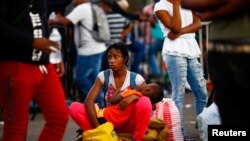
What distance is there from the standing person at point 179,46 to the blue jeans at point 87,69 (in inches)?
104

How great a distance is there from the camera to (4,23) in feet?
14.0

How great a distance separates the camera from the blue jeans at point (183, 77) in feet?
21.3

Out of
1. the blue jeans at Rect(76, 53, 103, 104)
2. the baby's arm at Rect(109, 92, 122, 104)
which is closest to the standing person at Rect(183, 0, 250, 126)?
the baby's arm at Rect(109, 92, 122, 104)

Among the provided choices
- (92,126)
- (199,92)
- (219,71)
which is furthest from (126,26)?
(219,71)

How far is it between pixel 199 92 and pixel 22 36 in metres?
2.98

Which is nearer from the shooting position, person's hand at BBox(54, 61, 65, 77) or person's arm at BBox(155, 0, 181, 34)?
person's arm at BBox(155, 0, 181, 34)

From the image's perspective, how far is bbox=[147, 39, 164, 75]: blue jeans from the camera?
13530 mm

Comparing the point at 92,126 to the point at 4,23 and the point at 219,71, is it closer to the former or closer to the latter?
the point at 4,23

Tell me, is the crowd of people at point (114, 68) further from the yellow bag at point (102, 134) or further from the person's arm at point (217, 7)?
the yellow bag at point (102, 134)

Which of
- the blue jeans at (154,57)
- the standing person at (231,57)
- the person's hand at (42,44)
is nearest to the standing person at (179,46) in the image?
the person's hand at (42,44)

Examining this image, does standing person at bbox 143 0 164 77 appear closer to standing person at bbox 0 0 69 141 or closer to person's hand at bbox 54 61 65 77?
person's hand at bbox 54 61 65 77

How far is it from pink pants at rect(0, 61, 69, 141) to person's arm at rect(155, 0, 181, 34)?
222 cm

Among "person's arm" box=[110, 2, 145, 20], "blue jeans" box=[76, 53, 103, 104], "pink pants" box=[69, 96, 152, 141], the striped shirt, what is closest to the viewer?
"pink pants" box=[69, 96, 152, 141]

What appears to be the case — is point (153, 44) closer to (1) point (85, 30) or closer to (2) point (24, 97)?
(1) point (85, 30)
